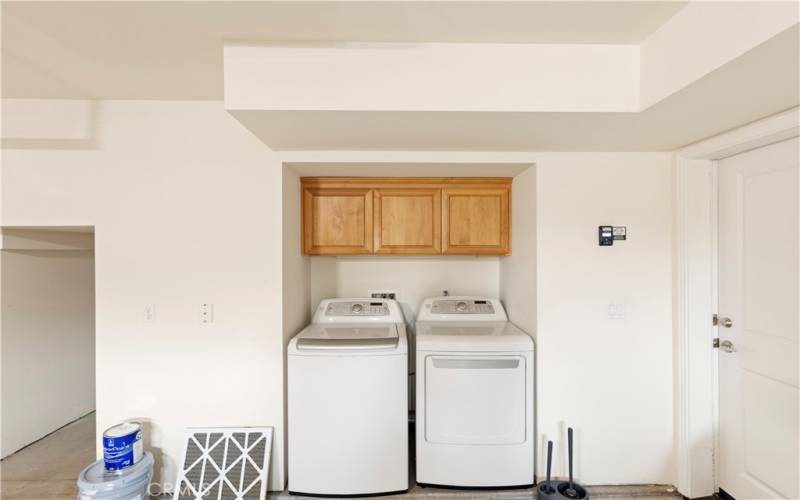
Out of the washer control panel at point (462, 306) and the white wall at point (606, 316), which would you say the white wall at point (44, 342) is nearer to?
the washer control panel at point (462, 306)

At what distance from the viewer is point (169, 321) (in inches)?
82.0

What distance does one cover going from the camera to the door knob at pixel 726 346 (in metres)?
1.96

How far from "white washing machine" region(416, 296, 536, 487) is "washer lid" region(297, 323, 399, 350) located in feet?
0.74

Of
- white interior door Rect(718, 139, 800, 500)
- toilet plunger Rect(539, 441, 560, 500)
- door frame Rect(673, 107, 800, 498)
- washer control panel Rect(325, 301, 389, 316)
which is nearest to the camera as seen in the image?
white interior door Rect(718, 139, 800, 500)

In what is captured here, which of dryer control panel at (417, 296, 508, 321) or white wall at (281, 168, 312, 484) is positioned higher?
white wall at (281, 168, 312, 484)

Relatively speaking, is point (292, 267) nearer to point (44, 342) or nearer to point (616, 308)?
point (616, 308)

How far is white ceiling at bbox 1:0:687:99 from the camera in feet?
4.17

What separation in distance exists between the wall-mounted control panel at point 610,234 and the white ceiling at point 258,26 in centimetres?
101

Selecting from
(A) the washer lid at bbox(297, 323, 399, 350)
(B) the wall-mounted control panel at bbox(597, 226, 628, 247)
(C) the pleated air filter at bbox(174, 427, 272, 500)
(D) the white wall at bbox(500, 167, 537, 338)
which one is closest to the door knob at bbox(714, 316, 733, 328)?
(B) the wall-mounted control panel at bbox(597, 226, 628, 247)

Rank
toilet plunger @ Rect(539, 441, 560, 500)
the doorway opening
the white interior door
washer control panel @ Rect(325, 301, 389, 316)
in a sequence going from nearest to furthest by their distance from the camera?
the white interior door
toilet plunger @ Rect(539, 441, 560, 500)
the doorway opening
washer control panel @ Rect(325, 301, 389, 316)

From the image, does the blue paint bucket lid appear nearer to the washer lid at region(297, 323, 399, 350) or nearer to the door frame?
the washer lid at region(297, 323, 399, 350)

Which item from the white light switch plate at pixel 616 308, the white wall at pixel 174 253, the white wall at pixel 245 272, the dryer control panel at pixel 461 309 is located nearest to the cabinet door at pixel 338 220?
the white wall at pixel 245 272

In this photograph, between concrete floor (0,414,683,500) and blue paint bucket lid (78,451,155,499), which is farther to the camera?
concrete floor (0,414,683,500)

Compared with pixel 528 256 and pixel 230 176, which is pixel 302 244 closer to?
pixel 230 176
